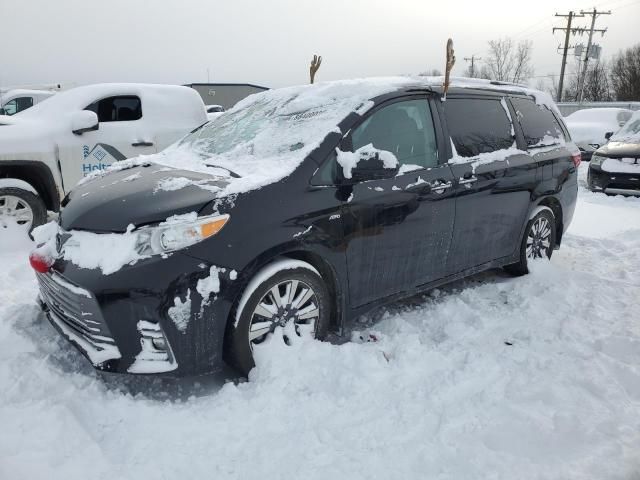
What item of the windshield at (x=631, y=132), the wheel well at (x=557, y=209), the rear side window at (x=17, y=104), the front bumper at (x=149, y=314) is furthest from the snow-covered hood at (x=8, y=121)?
the rear side window at (x=17, y=104)

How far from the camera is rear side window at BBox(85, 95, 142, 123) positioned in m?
6.49

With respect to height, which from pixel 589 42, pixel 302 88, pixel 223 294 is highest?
pixel 589 42

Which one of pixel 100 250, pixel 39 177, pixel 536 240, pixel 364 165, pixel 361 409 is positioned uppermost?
pixel 364 165

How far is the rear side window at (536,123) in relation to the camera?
4531mm

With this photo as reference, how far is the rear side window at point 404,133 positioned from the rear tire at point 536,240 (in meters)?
1.59

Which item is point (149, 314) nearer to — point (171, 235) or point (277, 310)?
point (171, 235)

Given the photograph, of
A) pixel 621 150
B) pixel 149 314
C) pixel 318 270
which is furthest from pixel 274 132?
pixel 621 150

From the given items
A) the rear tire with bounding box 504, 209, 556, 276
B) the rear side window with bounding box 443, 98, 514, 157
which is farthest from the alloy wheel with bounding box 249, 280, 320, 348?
the rear tire with bounding box 504, 209, 556, 276

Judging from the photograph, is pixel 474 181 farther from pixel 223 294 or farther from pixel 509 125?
pixel 223 294

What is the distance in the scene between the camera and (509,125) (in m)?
4.36

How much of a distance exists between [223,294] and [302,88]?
200cm

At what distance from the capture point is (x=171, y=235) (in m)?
2.54

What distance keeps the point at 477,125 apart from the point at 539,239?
1496mm

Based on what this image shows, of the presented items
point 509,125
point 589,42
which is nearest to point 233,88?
point 589,42
